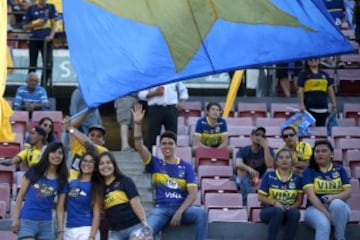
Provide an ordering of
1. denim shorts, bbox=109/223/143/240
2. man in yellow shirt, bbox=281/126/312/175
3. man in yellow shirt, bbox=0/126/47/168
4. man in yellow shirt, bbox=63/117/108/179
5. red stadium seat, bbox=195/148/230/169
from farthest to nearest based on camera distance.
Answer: red stadium seat, bbox=195/148/230/169 → man in yellow shirt, bbox=281/126/312/175 → man in yellow shirt, bbox=0/126/47/168 → man in yellow shirt, bbox=63/117/108/179 → denim shorts, bbox=109/223/143/240

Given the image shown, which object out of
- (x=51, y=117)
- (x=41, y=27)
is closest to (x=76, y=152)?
(x=51, y=117)

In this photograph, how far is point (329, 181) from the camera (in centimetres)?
1353

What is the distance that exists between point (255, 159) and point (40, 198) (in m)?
3.41

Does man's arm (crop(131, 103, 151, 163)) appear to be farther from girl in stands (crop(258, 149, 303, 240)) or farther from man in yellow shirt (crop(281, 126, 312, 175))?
man in yellow shirt (crop(281, 126, 312, 175))

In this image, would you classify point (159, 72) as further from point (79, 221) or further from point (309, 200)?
point (309, 200)

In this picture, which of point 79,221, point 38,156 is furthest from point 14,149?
point 79,221

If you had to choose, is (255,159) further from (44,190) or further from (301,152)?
(44,190)

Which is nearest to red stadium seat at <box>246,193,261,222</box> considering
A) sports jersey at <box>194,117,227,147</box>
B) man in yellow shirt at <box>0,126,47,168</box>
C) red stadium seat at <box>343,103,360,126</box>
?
sports jersey at <box>194,117,227,147</box>

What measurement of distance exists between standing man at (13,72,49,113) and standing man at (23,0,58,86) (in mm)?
1501

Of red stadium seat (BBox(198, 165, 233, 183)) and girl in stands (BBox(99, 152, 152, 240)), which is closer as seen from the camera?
girl in stands (BBox(99, 152, 152, 240))

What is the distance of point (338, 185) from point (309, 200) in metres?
0.35

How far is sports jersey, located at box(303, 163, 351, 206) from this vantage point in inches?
531

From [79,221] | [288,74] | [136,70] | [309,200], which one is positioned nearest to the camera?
[136,70]

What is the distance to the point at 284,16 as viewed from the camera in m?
11.2
